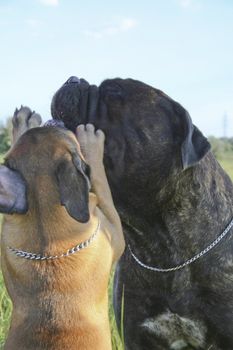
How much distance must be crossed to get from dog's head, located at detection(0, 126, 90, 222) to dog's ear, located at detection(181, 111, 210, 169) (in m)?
0.73

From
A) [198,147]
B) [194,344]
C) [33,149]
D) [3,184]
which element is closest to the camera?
[3,184]

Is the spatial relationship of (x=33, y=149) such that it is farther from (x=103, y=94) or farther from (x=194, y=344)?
(x=194, y=344)

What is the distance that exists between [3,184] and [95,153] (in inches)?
34.1

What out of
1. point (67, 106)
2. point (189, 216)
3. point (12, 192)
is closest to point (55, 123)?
point (67, 106)

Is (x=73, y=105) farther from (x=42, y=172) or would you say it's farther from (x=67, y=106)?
(x=42, y=172)

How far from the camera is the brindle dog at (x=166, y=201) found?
5.20 m

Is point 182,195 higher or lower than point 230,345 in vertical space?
higher

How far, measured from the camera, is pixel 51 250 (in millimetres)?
4594

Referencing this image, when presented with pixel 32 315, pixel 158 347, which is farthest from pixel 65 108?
pixel 158 347

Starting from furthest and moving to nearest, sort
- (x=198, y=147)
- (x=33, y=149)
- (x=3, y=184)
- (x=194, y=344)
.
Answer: (x=194, y=344) < (x=198, y=147) < (x=33, y=149) < (x=3, y=184)

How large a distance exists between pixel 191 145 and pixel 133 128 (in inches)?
20.2

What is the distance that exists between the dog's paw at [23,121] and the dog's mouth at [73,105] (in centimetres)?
20

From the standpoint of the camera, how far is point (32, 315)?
4.52 m

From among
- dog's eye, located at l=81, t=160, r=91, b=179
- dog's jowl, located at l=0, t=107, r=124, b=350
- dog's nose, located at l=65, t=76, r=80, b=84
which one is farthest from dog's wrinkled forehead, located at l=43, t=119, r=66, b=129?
dog's eye, located at l=81, t=160, r=91, b=179
